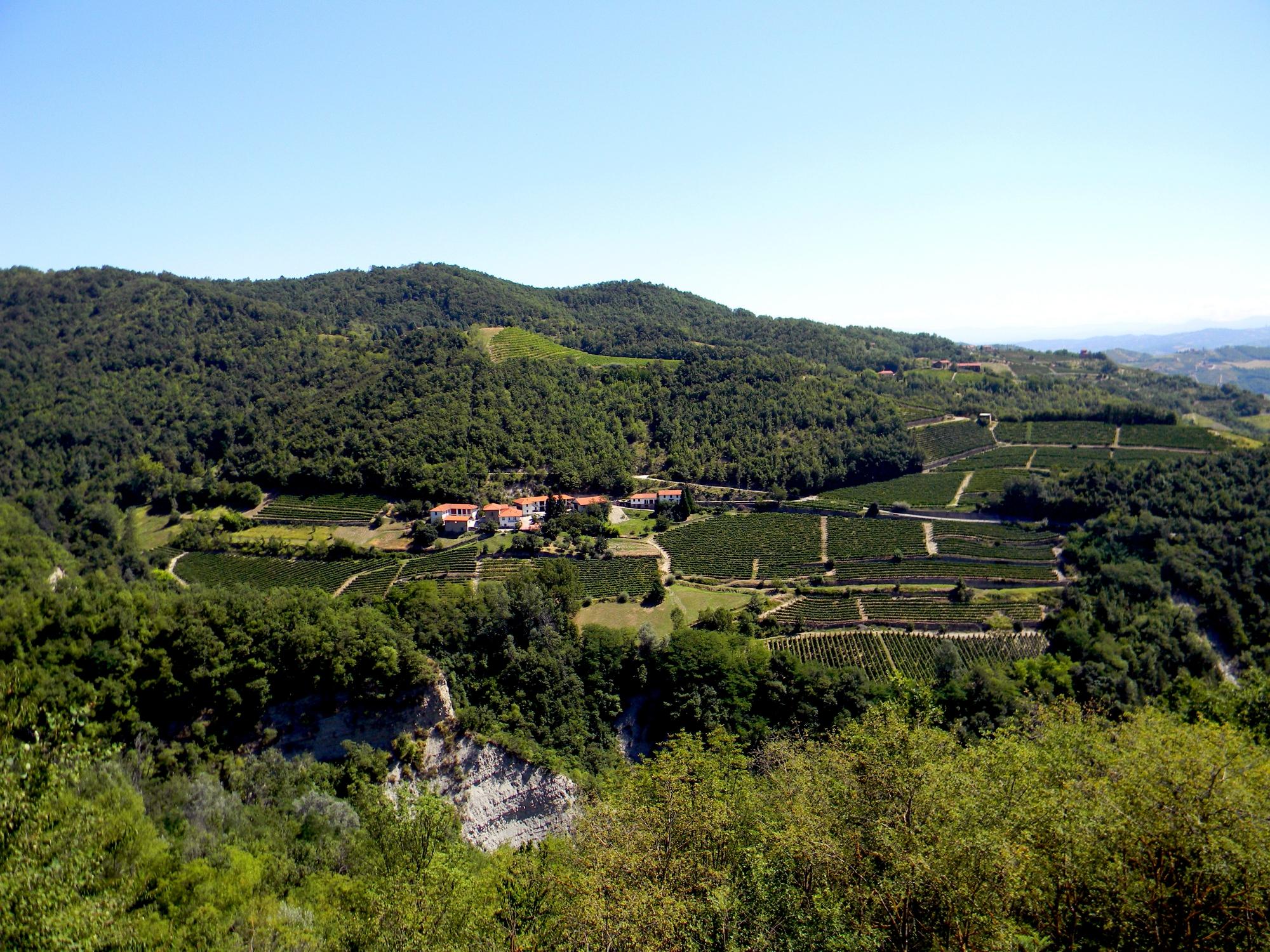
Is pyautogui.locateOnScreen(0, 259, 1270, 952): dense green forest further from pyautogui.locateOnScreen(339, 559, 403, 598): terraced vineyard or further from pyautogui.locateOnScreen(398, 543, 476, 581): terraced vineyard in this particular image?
pyautogui.locateOnScreen(398, 543, 476, 581): terraced vineyard

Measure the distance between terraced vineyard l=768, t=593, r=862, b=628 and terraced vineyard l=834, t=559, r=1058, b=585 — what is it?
3.07m

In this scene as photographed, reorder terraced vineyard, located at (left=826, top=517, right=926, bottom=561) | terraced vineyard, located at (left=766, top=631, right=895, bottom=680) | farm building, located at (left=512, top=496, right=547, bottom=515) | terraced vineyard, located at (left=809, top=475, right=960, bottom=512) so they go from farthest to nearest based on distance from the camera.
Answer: terraced vineyard, located at (left=809, top=475, right=960, bottom=512)
farm building, located at (left=512, top=496, right=547, bottom=515)
terraced vineyard, located at (left=826, top=517, right=926, bottom=561)
terraced vineyard, located at (left=766, top=631, right=895, bottom=680)

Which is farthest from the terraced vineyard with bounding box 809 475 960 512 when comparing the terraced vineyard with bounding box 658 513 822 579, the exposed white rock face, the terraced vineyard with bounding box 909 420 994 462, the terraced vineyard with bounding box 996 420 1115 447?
the exposed white rock face

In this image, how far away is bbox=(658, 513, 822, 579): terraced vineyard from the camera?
5197cm

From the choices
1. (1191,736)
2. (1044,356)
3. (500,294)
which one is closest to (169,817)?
(1191,736)

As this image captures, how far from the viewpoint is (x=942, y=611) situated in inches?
1797

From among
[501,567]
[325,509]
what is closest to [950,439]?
[501,567]

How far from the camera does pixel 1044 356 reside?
12800cm

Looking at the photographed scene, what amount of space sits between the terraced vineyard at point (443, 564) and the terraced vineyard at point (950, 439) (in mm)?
46488

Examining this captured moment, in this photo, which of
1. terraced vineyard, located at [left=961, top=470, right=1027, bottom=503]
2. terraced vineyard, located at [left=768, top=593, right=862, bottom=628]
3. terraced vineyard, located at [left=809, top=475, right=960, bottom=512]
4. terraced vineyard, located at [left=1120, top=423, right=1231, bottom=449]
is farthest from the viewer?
terraced vineyard, located at [left=1120, top=423, right=1231, bottom=449]

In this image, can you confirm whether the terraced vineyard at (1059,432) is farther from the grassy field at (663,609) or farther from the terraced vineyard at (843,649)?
the grassy field at (663,609)

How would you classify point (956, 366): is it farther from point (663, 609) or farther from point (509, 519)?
point (663, 609)

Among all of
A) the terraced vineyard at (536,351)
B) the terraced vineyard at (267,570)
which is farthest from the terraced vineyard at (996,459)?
the terraced vineyard at (267,570)

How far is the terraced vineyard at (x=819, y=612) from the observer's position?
1751 inches
